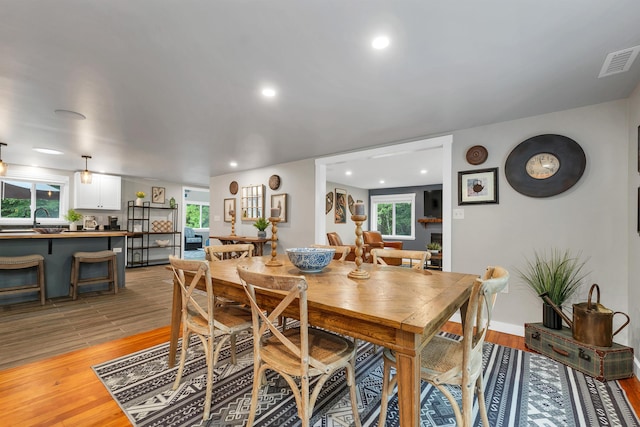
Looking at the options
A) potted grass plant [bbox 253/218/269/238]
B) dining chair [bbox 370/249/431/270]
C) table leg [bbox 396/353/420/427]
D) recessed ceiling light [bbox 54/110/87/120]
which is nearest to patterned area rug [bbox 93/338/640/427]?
table leg [bbox 396/353/420/427]

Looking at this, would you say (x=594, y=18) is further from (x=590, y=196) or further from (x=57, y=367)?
(x=57, y=367)

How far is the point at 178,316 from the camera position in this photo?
2080 millimetres

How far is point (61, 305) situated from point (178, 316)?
2.89 m

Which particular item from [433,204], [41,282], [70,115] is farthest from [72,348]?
[433,204]

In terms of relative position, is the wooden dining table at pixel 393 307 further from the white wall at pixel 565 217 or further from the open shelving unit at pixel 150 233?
the open shelving unit at pixel 150 233

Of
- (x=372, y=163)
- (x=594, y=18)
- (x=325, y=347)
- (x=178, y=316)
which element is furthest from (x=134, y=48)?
(x=372, y=163)

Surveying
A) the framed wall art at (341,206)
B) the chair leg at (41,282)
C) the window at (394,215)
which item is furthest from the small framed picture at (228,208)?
the window at (394,215)

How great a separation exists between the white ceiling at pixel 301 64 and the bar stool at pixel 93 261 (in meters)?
1.73

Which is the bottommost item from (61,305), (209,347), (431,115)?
(61,305)

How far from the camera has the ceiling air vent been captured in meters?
1.76

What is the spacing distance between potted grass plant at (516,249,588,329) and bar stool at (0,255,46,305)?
228 inches

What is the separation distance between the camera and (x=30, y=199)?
227 inches

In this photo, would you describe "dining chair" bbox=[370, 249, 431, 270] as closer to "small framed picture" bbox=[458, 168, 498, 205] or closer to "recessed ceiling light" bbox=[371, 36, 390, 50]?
"small framed picture" bbox=[458, 168, 498, 205]

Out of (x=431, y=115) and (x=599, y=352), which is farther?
(x=431, y=115)
